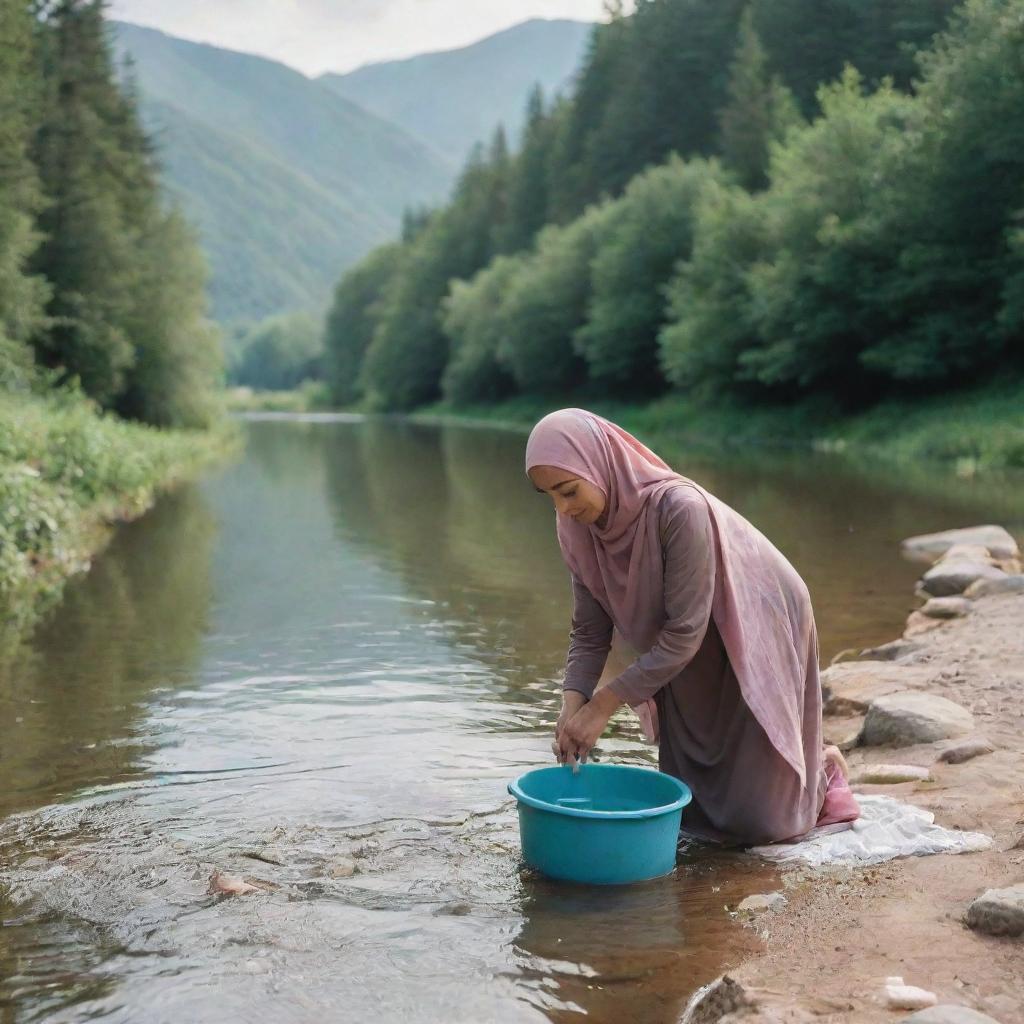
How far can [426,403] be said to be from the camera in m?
80.9

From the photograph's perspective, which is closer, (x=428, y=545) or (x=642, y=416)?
(x=428, y=545)

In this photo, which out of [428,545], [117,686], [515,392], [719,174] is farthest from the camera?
[515,392]

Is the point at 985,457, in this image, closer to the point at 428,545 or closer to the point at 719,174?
the point at 428,545

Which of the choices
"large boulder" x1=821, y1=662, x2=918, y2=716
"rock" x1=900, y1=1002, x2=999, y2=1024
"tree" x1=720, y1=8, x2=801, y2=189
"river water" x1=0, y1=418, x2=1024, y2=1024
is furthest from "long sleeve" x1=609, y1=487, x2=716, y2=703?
"tree" x1=720, y1=8, x2=801, y2=189

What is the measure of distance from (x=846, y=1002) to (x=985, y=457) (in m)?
20.2

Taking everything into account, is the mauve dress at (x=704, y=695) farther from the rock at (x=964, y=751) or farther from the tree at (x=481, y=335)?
the tree at (x=481, y=335)

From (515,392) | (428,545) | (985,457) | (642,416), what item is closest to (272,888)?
(428,545)

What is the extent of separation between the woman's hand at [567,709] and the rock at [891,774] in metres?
1.40

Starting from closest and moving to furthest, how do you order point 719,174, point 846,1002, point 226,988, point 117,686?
point 846,1002
point 226,988
point 117,686
point 719,174

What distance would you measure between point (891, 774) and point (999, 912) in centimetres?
172

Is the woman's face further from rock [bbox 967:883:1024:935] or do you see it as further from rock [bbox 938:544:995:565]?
rock [bbox 938:544:995:565]

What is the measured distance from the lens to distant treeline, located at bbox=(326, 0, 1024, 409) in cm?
2795

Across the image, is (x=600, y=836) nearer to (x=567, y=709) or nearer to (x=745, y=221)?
(x=567, y=709)

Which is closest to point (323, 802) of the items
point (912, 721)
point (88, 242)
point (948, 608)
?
point (912, 721)
